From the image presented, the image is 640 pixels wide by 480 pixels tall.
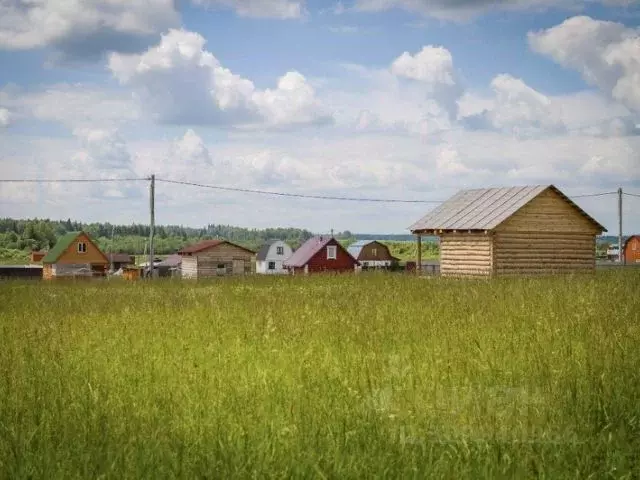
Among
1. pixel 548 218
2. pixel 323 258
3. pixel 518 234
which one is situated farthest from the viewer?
pixel 323 258

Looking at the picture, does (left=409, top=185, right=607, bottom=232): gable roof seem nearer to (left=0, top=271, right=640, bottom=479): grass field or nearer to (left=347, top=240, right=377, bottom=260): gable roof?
(left=0, top=271, right=640, bottom=479): grass field

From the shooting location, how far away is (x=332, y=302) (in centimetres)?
1596

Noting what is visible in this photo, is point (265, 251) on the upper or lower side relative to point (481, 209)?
lower

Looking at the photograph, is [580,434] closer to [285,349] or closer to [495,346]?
[495,346]

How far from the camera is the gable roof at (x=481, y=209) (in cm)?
3175

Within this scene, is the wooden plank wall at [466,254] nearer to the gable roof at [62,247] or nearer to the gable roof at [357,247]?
the gable roof at [62,247]

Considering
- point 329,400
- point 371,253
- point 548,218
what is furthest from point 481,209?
point 371,253

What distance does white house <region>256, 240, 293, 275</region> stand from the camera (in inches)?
3396

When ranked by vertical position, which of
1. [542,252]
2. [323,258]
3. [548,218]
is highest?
[548,218]

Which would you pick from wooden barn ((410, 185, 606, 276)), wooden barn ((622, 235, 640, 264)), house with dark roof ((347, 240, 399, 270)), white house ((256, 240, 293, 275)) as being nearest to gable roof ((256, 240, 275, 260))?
white house ((256, 240, 293, 275))

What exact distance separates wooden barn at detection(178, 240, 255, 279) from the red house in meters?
5.14

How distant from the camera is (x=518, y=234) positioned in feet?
104

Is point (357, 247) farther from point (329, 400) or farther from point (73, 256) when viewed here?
point (329, 400)

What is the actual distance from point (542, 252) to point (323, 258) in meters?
37.0
